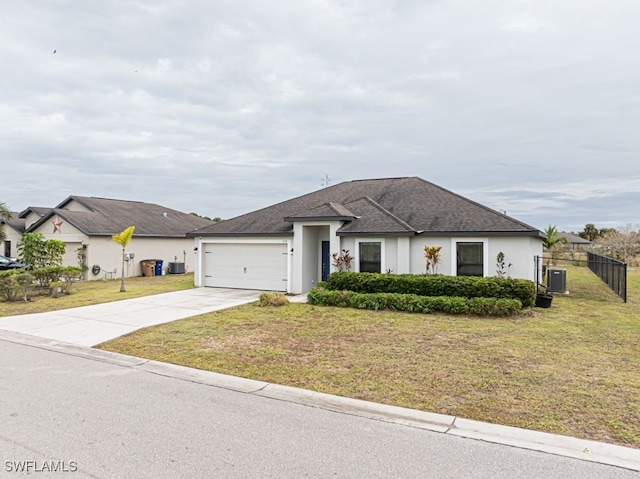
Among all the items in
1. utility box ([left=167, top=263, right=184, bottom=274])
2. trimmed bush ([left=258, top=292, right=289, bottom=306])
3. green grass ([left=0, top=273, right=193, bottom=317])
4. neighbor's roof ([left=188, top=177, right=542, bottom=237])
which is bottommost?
green grass ([left=0, top=273, right=193, bottom=317])

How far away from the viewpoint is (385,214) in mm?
15805

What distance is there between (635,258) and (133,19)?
136 ft

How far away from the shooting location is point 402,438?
4.27m

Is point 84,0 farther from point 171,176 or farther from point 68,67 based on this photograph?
point 171,176

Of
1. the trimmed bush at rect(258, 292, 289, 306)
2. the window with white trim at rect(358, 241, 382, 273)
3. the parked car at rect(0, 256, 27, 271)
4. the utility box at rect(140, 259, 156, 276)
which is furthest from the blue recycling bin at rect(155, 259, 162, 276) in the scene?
the window with white trim at rect(358, 241, 382, 273)

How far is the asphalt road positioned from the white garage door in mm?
11505

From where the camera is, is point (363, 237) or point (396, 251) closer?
point (396, 251)

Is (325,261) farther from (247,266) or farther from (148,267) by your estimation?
(148,267)

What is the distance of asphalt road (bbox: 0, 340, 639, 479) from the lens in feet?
11.8

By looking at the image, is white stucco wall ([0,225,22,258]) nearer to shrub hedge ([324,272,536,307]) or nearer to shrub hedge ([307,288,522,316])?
shrub hedge ([324,272,536,307])

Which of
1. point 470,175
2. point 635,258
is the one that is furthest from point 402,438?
point 635,258

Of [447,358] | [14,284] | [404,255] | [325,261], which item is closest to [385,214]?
[404,255]

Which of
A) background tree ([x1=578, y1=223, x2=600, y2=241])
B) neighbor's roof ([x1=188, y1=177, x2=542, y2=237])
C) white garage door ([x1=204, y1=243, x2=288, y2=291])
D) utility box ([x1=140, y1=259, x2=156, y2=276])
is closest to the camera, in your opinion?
neighbor's roof ([x1=188, y1=177, x2=542, y2=237])

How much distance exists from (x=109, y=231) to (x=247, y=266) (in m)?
9.94
